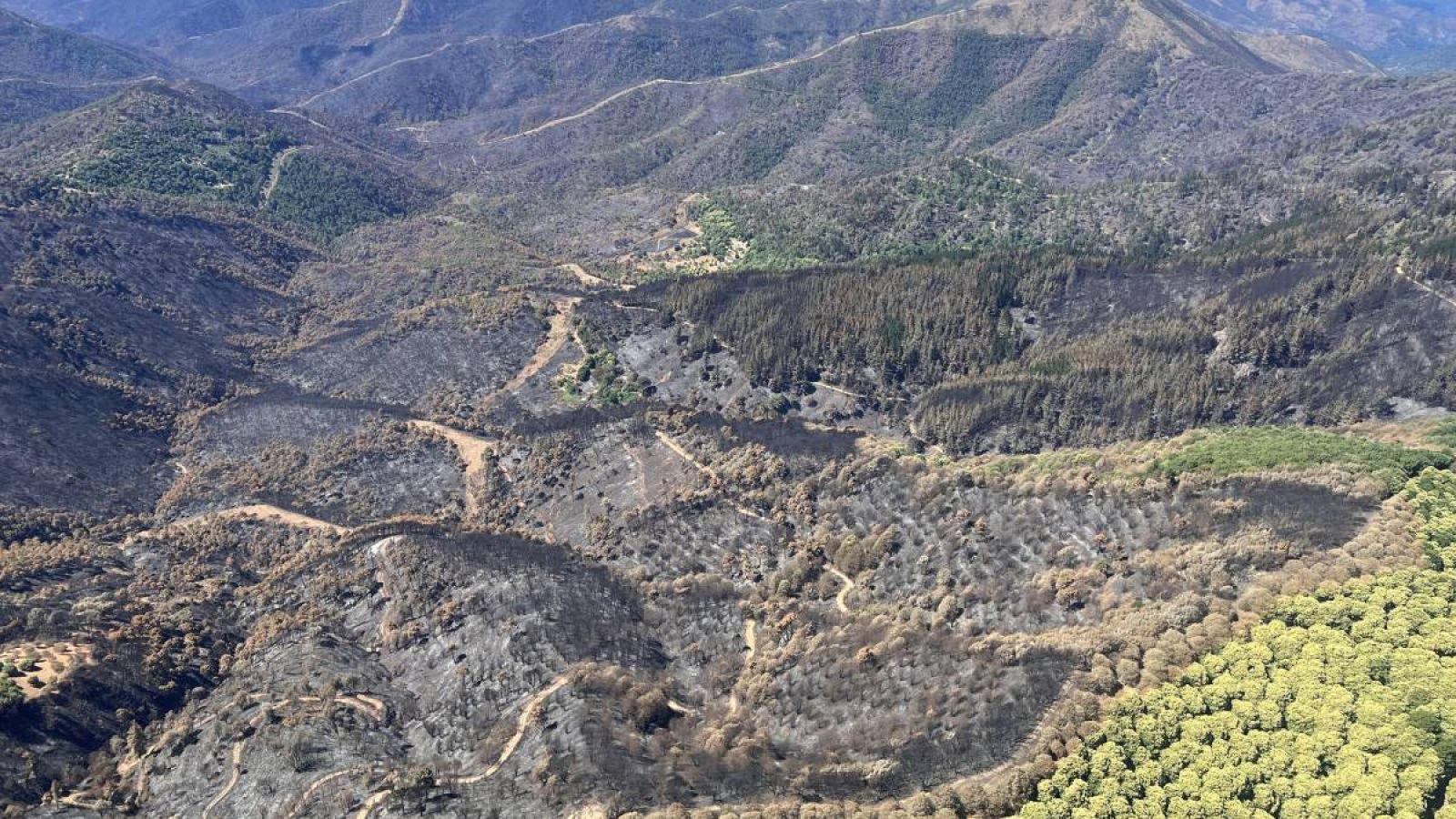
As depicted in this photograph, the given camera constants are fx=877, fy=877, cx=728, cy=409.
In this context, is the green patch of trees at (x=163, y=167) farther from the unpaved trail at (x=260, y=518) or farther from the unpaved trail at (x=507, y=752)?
the unpaved trail at (x=507, y=752)

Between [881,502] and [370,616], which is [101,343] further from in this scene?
[881,502]

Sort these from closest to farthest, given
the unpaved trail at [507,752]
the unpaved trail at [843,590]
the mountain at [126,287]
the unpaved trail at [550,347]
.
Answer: the unpaved trail at [507,752] → the unpaved trail at [843,590] → the mountain at [126,287] → the unpaved trail at [550,347]

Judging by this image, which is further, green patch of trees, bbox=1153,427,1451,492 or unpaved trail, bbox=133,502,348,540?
unpaved trail, bbox=133,502,348,540

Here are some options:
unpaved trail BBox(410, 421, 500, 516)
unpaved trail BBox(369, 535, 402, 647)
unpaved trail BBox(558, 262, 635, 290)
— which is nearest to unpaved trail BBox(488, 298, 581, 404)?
unpaved trail BBox(410, 421, 500, 516)

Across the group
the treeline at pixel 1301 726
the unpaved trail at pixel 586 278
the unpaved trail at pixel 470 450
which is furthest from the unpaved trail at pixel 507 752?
the unpaved trail at pixel 586 278

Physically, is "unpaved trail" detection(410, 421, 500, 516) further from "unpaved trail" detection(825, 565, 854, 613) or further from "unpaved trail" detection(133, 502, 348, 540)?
"unpaved trail" detection(825, 565, 854, 613)

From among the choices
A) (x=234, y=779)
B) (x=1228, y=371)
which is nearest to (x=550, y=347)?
(x=234, y=779)

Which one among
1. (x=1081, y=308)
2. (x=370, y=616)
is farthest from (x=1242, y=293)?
(x=370, y=616)
